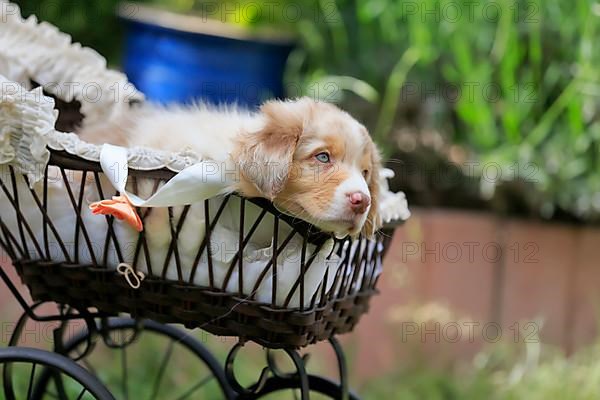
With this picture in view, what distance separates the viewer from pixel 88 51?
1.75 meters

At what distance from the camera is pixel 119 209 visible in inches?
50.0

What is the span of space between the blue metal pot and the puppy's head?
66.3 inches

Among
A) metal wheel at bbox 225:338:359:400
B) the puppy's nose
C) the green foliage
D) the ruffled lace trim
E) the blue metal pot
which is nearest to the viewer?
the puppy's nose

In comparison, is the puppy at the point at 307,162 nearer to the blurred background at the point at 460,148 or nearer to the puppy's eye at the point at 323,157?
the puppy's eye at the point at 323,157

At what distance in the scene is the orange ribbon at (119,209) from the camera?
1271mm

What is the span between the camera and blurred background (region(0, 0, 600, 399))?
8.62 ft

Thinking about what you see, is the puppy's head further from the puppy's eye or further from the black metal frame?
the black metal frame

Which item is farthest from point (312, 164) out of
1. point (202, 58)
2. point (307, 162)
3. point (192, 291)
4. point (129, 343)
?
point (202, 58)

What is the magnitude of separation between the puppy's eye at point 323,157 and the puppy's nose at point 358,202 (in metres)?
0.07

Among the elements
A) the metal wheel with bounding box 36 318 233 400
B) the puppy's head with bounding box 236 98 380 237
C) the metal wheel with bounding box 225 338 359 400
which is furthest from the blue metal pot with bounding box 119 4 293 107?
the puppy's head with bounding box 236 98 380 237

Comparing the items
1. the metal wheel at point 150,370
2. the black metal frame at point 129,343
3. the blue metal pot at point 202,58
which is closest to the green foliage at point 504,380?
the metal wheel at point 150,370

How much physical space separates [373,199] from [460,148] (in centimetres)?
153

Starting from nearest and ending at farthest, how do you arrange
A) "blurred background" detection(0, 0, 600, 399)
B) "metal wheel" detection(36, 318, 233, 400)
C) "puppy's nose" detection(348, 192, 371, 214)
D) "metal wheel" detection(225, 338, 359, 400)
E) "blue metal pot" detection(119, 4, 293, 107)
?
"puppy's nose" detection(348, 192, 371, 214) → "metal wheel" detection(225, 338, 359, 400) → "metal wheel" detection(36, 318, 233, 400) → "blurred background" detection(0, 0, 600, 399) → "blue metal pot" detection(119, 4, 293, 107)

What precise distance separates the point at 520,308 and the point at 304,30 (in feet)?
3.53
